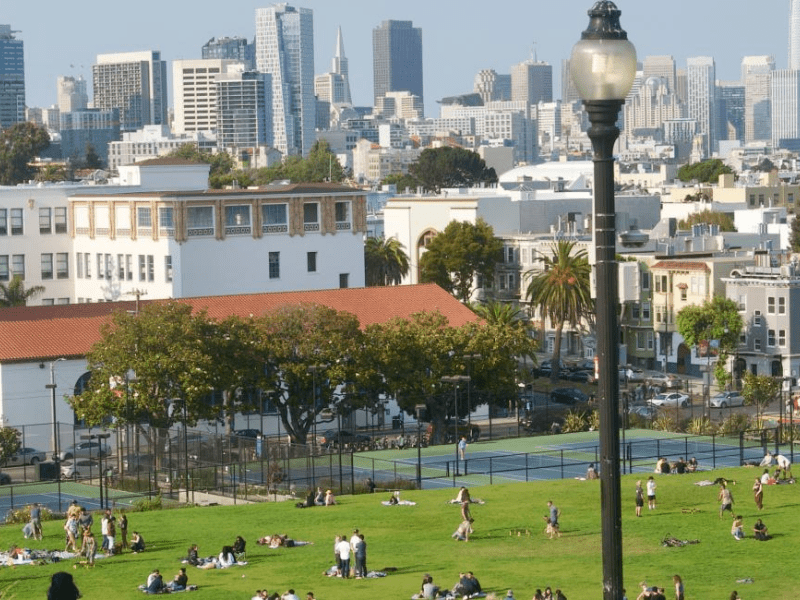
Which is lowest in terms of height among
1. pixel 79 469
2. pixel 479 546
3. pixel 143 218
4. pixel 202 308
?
pixel 479 546

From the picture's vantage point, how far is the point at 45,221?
389 ft

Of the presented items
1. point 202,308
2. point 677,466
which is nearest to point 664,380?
point 202,308

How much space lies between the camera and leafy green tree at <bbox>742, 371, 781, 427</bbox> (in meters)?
92.2

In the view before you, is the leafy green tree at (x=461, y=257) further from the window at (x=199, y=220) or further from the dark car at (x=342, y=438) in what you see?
the dark car at (x=342, y=438)

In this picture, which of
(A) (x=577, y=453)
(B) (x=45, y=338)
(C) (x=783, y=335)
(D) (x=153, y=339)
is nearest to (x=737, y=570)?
(A) (x=577, y=453)

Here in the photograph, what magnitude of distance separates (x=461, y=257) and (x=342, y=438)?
4929 cm

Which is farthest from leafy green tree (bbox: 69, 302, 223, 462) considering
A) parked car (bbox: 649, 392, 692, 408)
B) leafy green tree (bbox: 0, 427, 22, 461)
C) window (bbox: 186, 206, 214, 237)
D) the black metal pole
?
the black metal pole

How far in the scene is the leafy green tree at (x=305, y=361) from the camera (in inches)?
3169

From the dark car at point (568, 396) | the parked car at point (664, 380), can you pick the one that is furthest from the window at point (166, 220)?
the parked car at point (664, 380)

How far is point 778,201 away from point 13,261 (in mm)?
105174

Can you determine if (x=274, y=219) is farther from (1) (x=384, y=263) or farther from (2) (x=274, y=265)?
(1) (x=384, y=263)

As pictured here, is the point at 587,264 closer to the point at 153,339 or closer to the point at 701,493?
the point at 153,339

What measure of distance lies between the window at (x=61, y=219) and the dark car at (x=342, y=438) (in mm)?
41279

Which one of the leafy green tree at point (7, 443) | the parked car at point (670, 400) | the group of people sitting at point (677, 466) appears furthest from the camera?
the parked car at point (670, 400)
